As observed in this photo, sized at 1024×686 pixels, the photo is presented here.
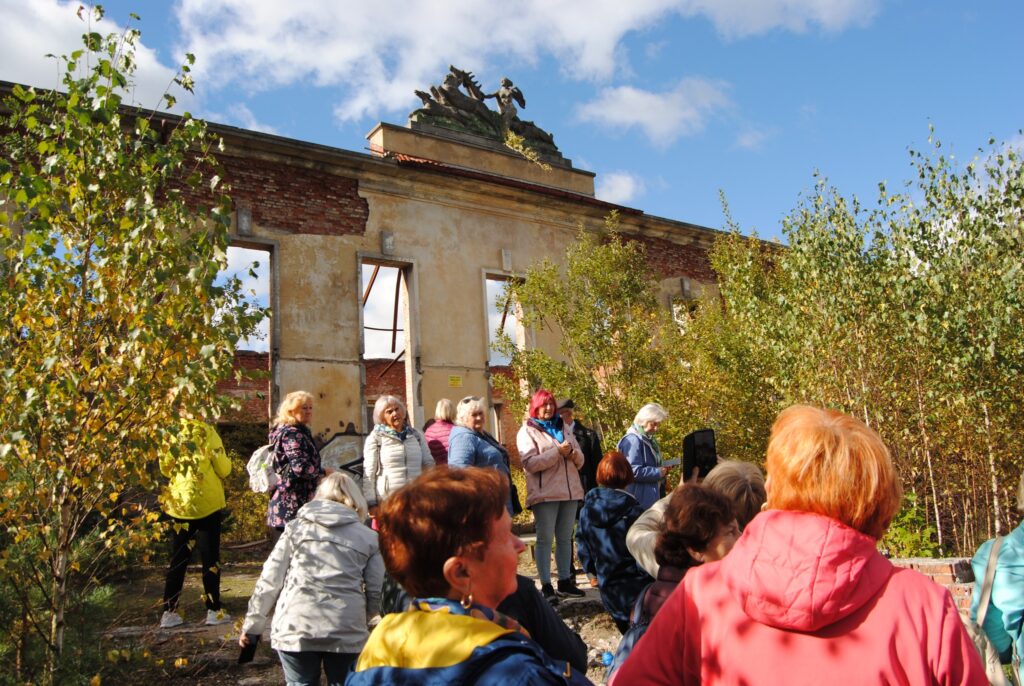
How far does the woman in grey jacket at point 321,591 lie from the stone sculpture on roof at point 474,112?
13453 mm

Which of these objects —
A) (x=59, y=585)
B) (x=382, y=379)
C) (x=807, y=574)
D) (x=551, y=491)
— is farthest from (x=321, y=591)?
(x=382, y=379)

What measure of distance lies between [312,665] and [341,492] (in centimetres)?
87

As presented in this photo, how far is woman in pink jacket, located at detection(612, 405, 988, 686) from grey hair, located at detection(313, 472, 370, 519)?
2.56 meters

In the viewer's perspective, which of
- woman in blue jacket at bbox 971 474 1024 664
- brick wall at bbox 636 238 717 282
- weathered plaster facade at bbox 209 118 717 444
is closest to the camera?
woman in blue jacket at bbox 971 474 1024 664

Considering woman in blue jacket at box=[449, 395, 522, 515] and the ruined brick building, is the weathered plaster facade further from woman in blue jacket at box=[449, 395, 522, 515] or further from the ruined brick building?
woman in blue jacket at box=[449, 395, 522, 515]

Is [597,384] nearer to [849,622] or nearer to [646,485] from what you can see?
[646,485]

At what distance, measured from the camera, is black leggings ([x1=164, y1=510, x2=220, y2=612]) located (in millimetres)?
6199

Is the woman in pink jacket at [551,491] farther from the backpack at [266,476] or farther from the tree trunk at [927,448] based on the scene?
the tree trunk at [927,448]

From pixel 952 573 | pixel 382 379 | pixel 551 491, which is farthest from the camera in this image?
pixel 382 379

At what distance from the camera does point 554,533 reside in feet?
25.2

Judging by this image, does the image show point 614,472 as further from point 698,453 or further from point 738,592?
point 738,592

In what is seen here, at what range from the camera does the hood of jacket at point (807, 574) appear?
5.96 ft

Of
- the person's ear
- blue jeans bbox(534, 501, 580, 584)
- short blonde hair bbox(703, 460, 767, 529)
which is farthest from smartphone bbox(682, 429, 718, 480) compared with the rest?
the person's ear

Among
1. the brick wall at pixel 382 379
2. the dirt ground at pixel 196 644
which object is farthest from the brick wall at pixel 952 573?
the brick wall at pixel 382 379
